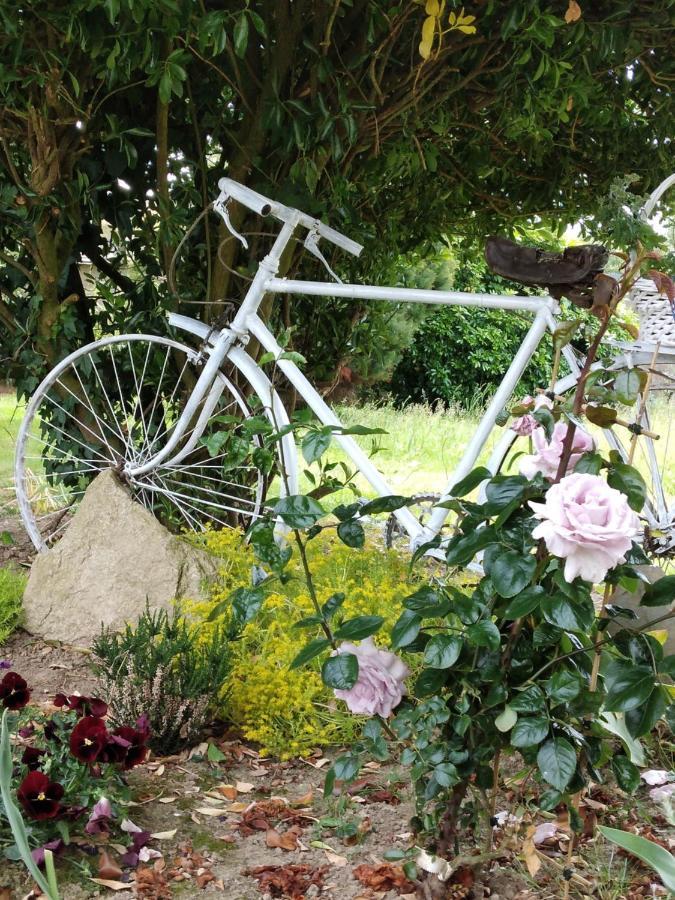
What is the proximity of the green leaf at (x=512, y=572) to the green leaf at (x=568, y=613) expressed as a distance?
5cm

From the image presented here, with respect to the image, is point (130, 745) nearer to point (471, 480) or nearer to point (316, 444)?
point (316, 444)

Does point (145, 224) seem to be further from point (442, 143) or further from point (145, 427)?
point (442, 143)

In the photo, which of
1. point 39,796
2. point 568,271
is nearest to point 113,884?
point 39,796

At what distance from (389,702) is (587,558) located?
0.52 m

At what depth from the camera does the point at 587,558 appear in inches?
49.6

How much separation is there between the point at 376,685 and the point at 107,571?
5.39 feet

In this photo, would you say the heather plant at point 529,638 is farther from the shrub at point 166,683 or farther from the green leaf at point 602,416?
the shrub at point 166,683

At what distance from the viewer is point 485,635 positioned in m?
1.39

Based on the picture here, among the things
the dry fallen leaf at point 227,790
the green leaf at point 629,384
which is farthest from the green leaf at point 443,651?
the dry fallen leaf at point 227,790

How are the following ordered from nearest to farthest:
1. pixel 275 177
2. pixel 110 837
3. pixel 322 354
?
1. pixel 110 837
2. pixel 275 177
3. pixel 322 354

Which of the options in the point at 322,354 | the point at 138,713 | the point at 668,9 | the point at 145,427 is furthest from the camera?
the point at 322,354

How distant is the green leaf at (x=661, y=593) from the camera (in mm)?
1417

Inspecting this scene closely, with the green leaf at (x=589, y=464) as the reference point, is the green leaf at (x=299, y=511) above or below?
below

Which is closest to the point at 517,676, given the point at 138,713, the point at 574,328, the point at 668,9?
the point at 574,328
